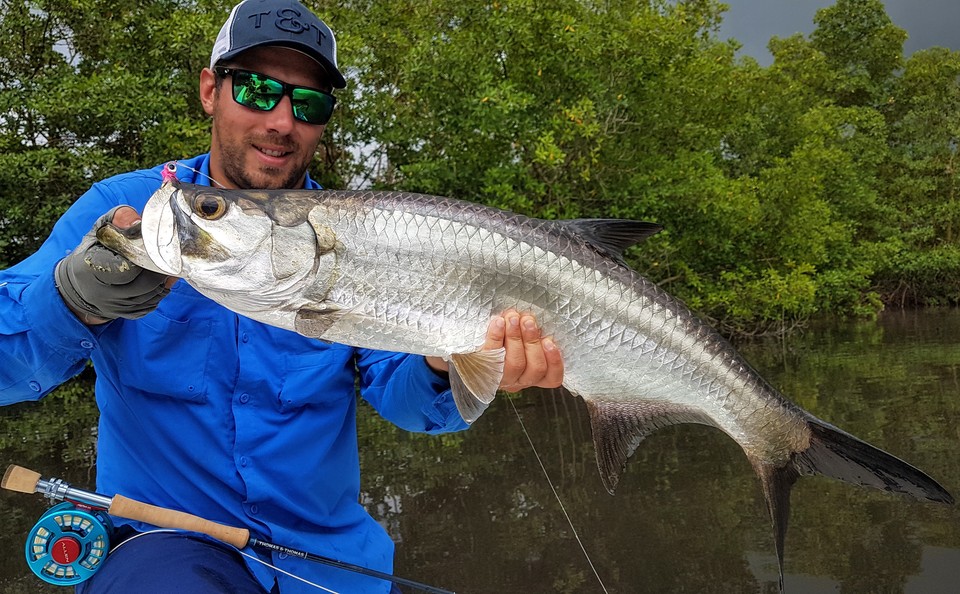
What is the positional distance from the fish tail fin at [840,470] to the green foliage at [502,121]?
10399 mm

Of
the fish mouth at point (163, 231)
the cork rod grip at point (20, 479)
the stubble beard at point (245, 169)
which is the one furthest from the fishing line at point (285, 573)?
the stubble beard at point (245, 169)

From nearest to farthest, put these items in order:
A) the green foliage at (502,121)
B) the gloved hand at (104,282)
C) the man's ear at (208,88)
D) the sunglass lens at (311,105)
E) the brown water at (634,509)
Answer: the gloved hand at (104,282)
the sunglass lens at (311,105)
the man's ear at (208,88)
the brown water at (634,509)
the green foliage at (502,121)

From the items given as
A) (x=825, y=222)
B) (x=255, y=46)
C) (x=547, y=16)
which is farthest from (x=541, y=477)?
(x=825, y=222)

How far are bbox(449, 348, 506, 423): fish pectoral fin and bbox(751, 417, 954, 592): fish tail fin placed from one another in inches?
39.9

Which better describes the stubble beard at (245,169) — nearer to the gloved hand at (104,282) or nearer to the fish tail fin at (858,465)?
the gloved hand at (104,282)

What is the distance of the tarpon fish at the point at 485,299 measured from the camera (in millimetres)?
2260

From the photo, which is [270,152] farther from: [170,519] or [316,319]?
[170,519]

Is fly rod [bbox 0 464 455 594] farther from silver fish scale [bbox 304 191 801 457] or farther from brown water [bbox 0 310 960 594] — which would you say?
brown water [bbox 0 310 960 594]

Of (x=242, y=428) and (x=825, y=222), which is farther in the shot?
(x=825, y=222)

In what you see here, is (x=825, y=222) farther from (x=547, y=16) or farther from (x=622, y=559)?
(x=622, y=559)

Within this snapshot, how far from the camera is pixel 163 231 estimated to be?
212 centimetres

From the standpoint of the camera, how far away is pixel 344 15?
553 inches

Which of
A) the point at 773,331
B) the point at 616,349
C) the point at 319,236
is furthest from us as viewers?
the point at 773,331

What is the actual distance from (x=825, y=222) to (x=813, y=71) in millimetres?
11569
